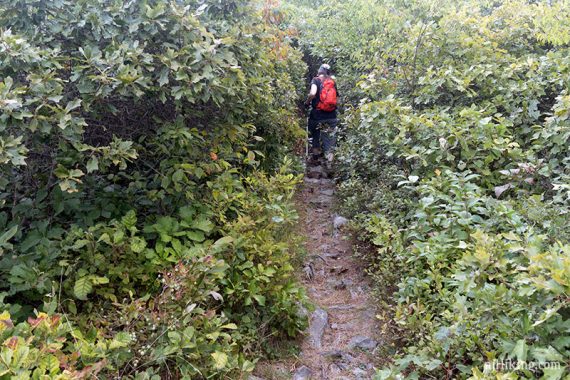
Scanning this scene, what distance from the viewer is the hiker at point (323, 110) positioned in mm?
8305

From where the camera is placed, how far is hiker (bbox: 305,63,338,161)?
830 cm

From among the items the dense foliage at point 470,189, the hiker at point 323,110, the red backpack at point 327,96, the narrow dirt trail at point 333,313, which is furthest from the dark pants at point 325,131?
the narrow dirt trail at point 333,313

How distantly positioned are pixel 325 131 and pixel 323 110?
413 millimetres

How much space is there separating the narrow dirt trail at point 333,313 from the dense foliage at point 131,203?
0.91ft

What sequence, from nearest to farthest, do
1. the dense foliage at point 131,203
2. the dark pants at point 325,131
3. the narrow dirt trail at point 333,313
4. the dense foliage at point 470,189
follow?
1. the dense foliage at point 470,189
2. the dense foliage at point 131,203
3. the narrow dirt trail at point 333,313
4. the dark pants at point 325,131

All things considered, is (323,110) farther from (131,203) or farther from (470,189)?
(131,203)

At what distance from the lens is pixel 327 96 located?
833cm

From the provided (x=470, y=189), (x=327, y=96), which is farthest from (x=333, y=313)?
(x=327, y=96)

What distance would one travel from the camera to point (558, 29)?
17.1 ft

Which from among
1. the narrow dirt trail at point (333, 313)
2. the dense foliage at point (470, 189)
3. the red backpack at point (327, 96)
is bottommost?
the narrow dirt trail at point (333, 313)

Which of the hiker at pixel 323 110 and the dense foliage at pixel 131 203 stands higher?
the dense foliage at pixel 131 203

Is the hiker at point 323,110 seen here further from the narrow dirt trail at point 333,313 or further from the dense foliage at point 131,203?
the dense foliage at point 131,203

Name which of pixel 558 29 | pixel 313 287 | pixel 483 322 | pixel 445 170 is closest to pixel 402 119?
pixel 445 170

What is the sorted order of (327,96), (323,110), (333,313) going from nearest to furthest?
(333,313), (327,96), (323,110)
